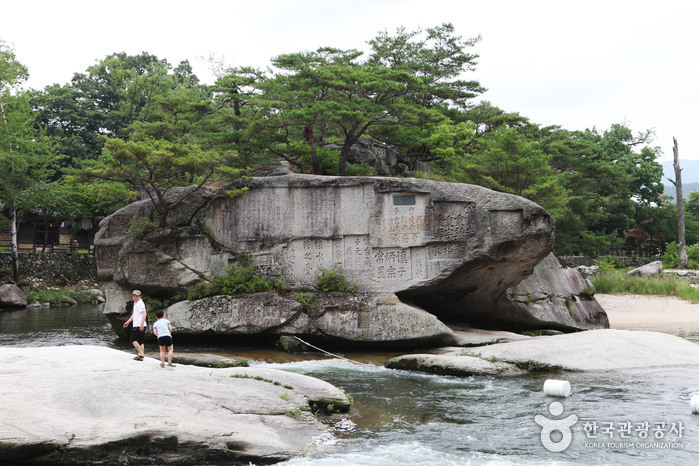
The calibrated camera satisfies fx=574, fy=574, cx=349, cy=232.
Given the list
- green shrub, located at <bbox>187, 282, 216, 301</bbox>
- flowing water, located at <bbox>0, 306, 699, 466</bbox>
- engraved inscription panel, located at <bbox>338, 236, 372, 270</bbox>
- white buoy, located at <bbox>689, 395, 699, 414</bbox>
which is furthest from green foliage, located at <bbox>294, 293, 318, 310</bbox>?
white buoy, located at <bbox>689, 395, 699, 414</bbox>

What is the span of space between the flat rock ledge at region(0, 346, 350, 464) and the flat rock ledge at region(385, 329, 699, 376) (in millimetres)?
3791

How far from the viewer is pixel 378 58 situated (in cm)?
3131

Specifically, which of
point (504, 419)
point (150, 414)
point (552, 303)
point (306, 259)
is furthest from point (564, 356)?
point (150, 414)

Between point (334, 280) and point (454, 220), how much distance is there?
3670 mm

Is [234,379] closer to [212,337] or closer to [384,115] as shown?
[212,337]

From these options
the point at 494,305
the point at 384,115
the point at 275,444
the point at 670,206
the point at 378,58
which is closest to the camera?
Answer: the point at 275,444

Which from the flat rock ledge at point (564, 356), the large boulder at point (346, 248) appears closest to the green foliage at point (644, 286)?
the large boulder at point (346, 248)

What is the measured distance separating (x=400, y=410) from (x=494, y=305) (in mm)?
9214

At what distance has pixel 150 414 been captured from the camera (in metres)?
7.06

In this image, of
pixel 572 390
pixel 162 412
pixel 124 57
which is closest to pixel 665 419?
pixel 572 390

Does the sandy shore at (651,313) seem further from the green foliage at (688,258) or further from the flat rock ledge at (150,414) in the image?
the flat rock ledge at (150,414)

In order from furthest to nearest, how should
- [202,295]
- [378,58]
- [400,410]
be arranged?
[378,58] < [202,295] < [400,410]

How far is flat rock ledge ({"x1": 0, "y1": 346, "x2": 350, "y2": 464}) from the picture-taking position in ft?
20.9

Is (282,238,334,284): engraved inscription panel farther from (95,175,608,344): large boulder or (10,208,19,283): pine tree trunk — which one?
(10,208,19,283): pine tree trunk
